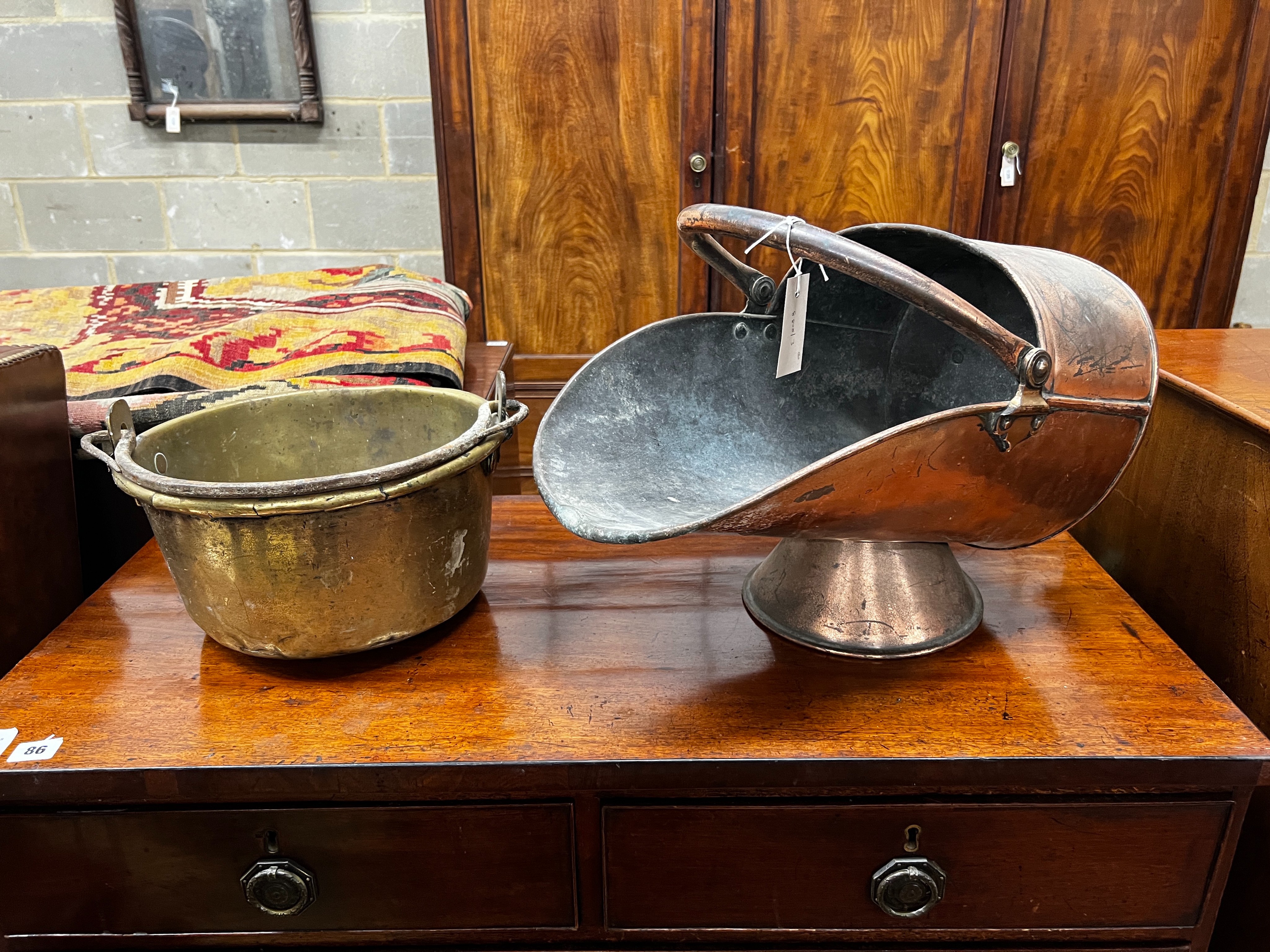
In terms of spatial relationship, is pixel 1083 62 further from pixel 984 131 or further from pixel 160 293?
pixel 160 293

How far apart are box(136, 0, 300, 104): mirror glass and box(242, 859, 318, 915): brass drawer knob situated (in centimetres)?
190

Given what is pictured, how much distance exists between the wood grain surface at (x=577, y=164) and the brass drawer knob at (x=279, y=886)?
1.52m

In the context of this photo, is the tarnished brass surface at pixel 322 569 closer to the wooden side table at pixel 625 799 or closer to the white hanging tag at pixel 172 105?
the wooden side table at pixel 625 799

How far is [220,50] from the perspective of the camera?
6.82 ft

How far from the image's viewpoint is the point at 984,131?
1945 millimetres

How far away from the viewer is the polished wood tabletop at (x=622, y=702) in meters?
0.70

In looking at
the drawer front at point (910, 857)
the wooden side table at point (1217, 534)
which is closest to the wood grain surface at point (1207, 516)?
the wooden side table at point (1217, 534)

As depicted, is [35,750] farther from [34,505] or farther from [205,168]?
[205,168]

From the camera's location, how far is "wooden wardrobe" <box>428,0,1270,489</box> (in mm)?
1877

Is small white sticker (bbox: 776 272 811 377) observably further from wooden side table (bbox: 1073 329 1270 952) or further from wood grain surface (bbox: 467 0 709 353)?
wood grain surface (bbox: 467 0 709 353)

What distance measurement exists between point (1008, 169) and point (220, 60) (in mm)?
Result: 1800

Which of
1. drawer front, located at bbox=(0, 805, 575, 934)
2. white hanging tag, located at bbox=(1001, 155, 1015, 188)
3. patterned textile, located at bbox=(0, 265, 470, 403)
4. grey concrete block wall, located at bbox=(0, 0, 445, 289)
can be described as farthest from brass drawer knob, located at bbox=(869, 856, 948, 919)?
grey concrete block wall, located at bbox=(0, 0, 445, 289)

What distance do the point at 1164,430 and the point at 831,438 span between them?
0.40m

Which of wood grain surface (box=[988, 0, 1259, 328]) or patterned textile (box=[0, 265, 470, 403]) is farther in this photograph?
wood grain surface (box=[988, 0, 1259, 328])
